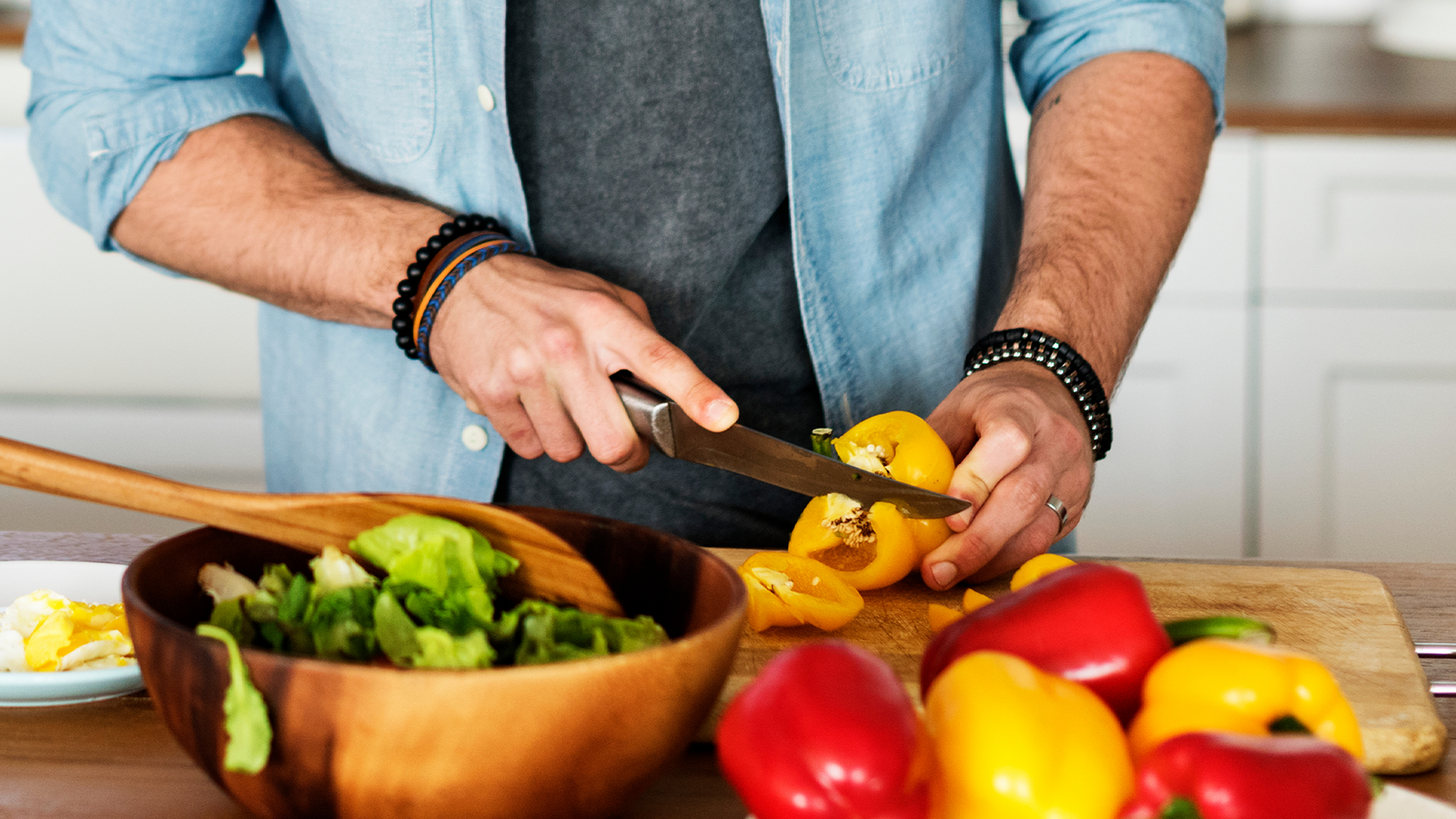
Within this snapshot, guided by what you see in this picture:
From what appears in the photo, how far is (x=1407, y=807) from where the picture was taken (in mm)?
471

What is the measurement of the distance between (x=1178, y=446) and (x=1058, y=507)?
47.0 inches

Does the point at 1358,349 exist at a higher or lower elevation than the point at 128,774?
higher

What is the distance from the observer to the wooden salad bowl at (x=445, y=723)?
1.39 ft

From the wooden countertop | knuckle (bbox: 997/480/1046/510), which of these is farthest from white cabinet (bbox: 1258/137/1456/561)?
the wooden countertop

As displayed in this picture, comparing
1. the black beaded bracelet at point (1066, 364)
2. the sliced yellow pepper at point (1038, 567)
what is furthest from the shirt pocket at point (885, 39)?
the sliced yellow pepper at point (1038, 567)

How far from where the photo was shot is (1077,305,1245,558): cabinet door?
1.90 metres

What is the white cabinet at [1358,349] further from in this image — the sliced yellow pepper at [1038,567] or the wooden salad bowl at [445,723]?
the wooden salad bowl at [445,723]

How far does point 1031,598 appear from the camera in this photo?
0.49m

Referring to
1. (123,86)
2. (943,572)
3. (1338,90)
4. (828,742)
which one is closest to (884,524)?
(943,572)

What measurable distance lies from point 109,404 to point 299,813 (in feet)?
5.86

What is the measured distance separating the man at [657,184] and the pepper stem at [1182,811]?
0.49m

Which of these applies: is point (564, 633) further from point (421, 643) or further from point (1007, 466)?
point (1007, 466)

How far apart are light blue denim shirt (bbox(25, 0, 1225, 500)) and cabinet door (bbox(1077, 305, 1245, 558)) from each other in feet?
2.83

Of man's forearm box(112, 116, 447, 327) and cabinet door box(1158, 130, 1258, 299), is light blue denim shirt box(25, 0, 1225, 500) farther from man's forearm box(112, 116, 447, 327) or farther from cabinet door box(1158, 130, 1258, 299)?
cabinet door box(1158, 130, 1258, 299)
